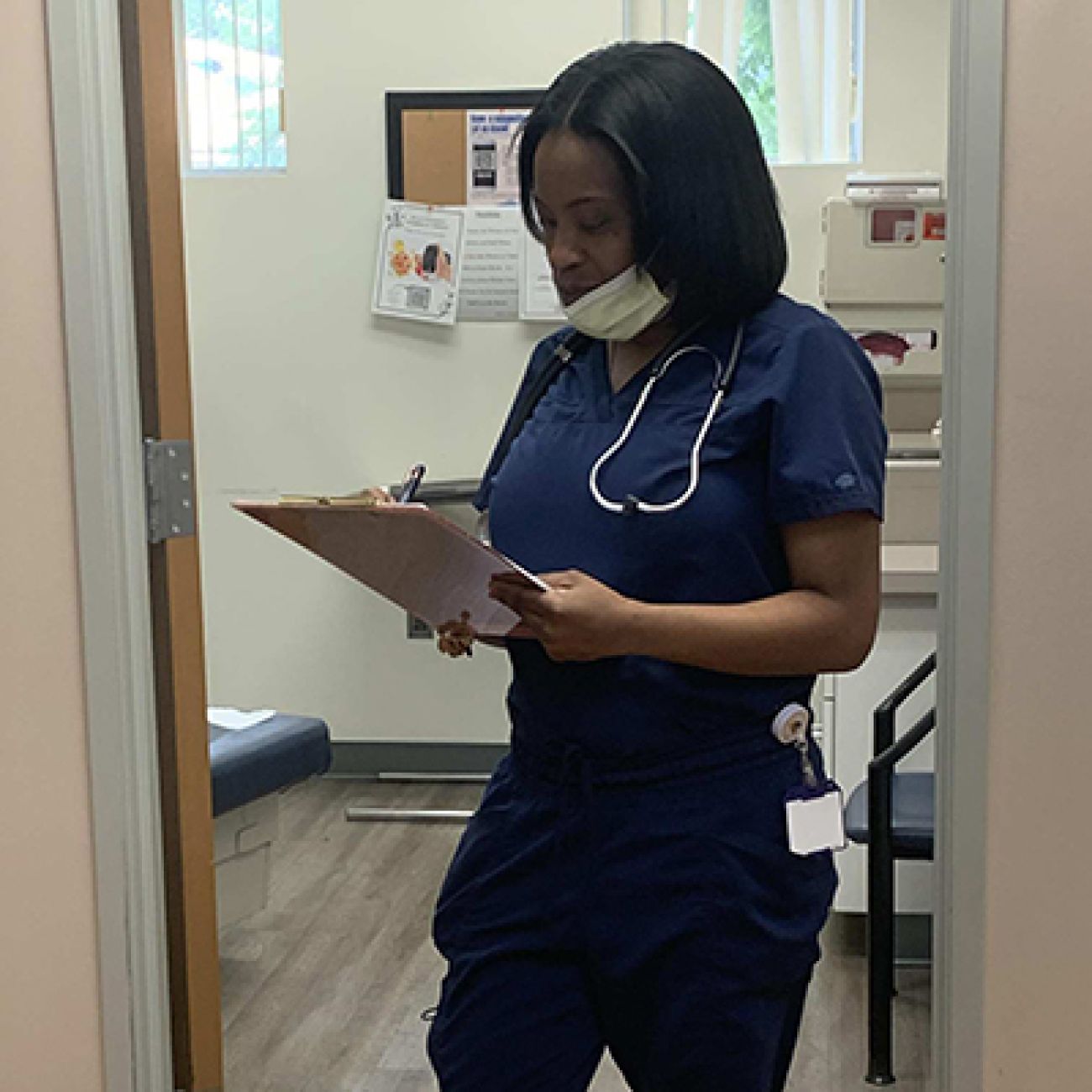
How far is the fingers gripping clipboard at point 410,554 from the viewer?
1098 millimetres

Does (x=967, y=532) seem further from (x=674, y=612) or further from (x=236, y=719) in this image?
(x=236, y=719)

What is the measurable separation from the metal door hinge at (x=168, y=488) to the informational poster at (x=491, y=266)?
229 cm

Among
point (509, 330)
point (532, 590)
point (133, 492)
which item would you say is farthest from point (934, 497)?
point (532, 590)

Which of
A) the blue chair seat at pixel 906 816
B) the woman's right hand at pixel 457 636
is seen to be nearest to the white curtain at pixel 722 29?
the blue chair seat at pixel 906 816

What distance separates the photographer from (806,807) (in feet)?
3.92

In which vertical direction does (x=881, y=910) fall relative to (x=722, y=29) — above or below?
below

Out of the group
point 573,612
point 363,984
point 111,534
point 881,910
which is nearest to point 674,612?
point 573,612

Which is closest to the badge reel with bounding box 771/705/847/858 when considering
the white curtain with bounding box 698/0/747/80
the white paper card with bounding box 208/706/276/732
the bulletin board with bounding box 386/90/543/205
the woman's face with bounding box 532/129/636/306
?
the woman's face with bounding box 532/129/636/306

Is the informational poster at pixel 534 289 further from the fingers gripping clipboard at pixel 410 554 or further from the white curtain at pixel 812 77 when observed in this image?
the fingers gripping clipboard at pixel 410 554

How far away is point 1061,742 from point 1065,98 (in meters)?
0.60

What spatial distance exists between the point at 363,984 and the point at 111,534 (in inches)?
57.8

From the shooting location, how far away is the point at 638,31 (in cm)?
383

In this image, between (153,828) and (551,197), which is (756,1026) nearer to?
(551,197)

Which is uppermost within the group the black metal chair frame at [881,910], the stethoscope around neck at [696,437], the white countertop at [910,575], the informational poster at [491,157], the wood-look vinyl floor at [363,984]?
the informational poster at [491,157]
